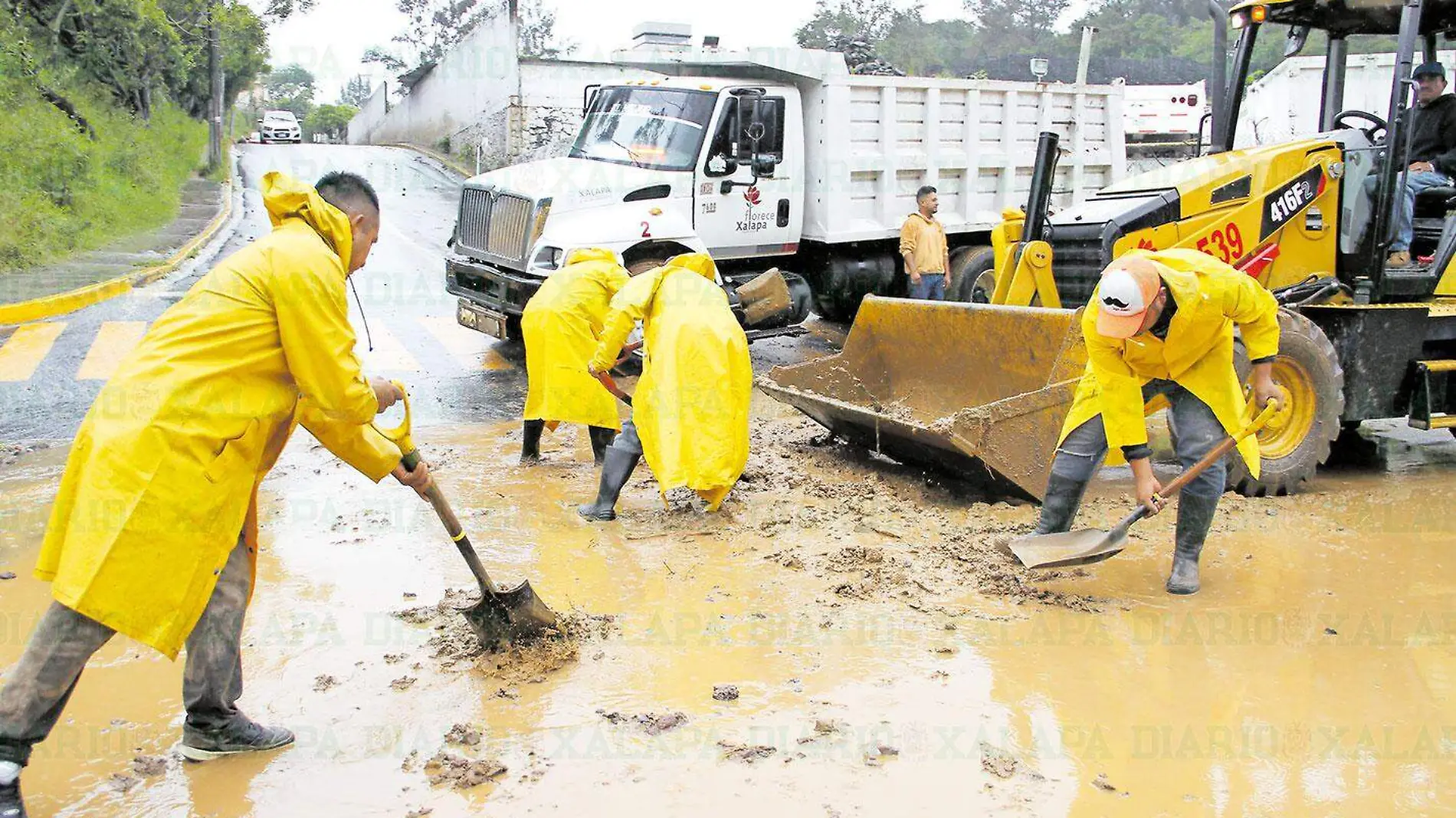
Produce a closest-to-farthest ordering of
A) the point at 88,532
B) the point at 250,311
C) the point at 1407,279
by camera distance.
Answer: the point at 88,532, the point at 250,311, the point at 1407,279

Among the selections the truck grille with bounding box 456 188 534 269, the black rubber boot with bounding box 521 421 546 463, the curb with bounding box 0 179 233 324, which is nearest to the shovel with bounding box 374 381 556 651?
the black rubber boot with bounding box 521 421 546 463

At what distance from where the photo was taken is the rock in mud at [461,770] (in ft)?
10.9

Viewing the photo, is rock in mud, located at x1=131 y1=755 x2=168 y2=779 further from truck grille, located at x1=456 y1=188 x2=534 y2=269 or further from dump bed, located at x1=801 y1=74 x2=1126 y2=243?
dump bed, located at x1=801 y1=74 x2=1126 y2=243

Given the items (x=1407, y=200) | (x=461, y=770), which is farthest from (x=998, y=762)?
(x=1407, y=200)

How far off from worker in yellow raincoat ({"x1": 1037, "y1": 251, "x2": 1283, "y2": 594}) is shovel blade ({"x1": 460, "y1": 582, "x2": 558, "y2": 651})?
236 centimetres

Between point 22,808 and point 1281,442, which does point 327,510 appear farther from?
point 1281,442

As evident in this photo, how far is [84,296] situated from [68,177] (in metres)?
6.19

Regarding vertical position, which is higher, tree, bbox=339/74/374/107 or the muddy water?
tree, bbox=339/74/374/107

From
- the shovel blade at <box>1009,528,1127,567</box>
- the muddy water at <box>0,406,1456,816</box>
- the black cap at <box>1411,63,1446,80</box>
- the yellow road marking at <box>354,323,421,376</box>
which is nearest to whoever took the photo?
the muddy water at <box>0,406,1456,816</box>

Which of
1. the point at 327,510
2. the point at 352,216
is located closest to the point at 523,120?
the point at 327,510

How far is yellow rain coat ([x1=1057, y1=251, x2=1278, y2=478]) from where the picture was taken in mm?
4508

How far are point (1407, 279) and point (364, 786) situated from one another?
634cm

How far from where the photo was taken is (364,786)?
3.32 meters

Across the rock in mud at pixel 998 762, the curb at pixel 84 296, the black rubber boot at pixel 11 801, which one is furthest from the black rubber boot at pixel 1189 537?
the curb at pixel 84 296
